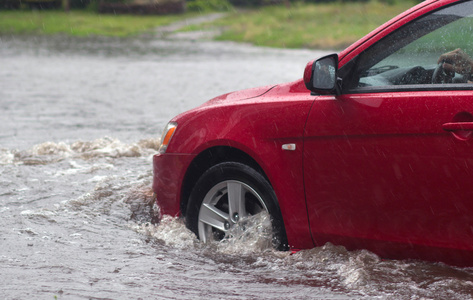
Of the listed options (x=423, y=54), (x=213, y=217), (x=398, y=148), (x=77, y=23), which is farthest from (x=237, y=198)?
(x=77, y=23)

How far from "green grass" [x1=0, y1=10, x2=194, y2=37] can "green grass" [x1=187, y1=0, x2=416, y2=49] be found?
13.8 ft

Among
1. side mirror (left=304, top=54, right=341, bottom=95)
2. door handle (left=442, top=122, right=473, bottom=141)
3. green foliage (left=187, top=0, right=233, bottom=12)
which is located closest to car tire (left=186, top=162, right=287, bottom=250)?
side mirror (left=304, top=54, right=341, bottom=95)

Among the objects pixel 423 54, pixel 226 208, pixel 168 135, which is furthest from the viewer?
pixel 168 135

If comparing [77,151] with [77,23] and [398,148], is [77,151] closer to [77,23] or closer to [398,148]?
[398,148]

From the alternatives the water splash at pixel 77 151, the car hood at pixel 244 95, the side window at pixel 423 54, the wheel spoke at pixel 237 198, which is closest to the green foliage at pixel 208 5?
the water splash at pixel 77 151

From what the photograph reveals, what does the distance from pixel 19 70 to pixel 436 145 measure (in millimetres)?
18881

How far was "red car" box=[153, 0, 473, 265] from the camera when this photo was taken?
3994 millimetres

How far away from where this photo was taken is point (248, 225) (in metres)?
4.94

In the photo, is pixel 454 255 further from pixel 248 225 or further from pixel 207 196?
pixel 207 196

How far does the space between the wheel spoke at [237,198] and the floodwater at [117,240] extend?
0.21 meters

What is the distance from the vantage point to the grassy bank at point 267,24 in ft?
117

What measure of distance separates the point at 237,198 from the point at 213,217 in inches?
10.3

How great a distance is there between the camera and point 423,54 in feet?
14.1

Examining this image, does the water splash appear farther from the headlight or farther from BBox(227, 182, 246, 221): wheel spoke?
BBox(227, 182, 246, 221): wheel spoke
